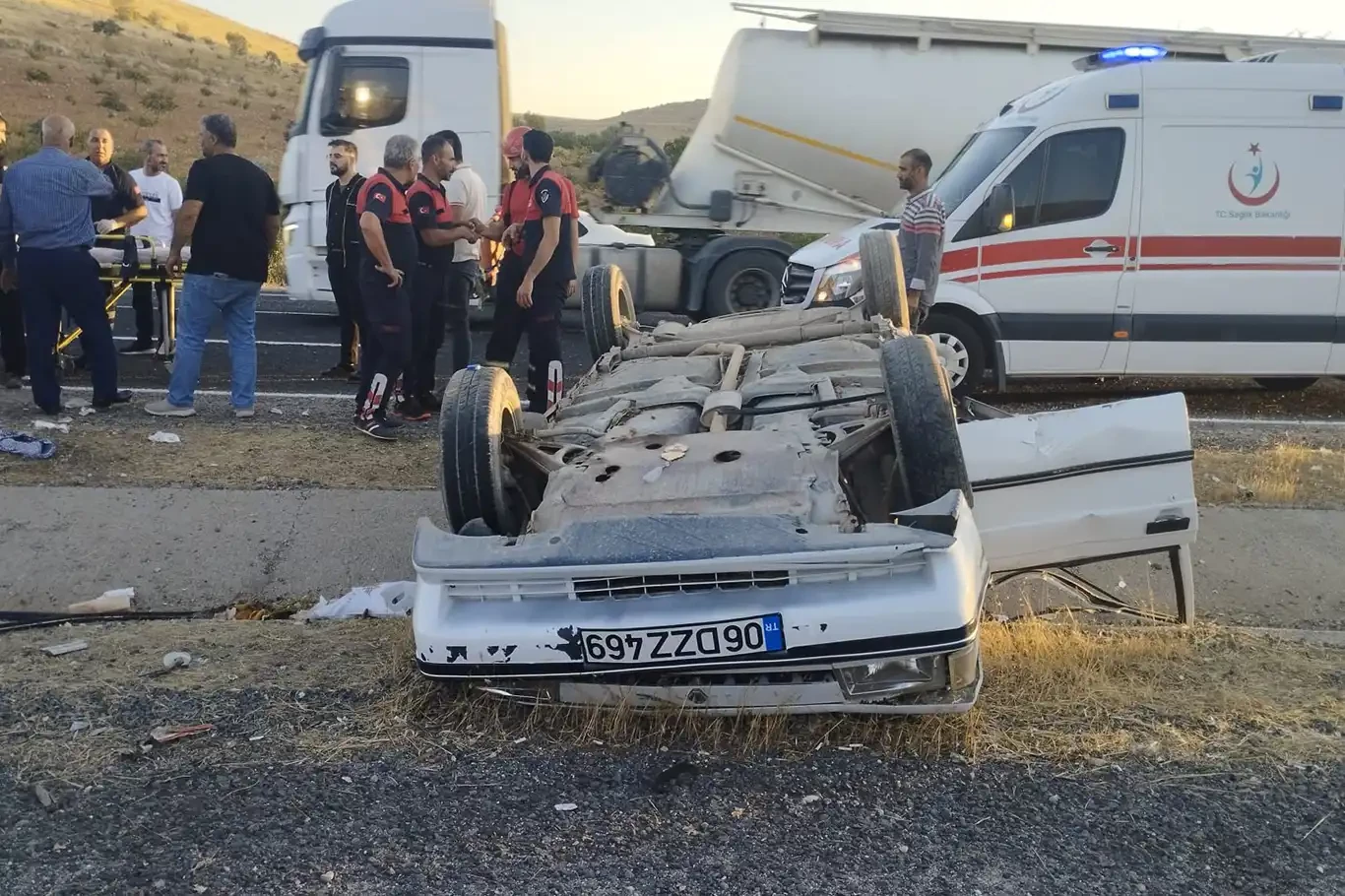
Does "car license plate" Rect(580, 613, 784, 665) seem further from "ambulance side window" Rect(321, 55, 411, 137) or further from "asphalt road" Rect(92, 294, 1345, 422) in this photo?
"ambulance side window" Rect(321, 55, 411, 137)

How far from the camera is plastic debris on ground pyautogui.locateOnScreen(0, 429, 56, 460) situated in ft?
21.4

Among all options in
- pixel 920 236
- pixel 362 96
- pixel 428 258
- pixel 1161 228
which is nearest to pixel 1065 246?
pixel 1161 228

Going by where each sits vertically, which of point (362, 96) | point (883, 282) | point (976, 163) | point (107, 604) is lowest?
point (107, 604)

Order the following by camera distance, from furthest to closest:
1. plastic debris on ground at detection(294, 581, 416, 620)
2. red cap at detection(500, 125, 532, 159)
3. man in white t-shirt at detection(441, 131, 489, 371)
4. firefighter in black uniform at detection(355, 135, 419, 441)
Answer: man in white t-shirt at detection(441, 131, 489, 371) < red cap at detection(500, 125, 532, 159) < firefighter in black uniform at detection(355, 135, 419, 441) < plastic debris on ground at detection(294, 581, 416, 620)

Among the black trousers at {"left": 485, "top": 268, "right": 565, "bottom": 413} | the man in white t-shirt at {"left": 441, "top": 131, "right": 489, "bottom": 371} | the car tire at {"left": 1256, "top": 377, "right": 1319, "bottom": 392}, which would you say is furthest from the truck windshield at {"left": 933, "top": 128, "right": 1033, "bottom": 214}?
the man in white t-shirt at {"left": 441, "top": 131, "right": 489, "bottom": 371}

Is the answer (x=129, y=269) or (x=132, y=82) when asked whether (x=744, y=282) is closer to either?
(x=129, y=269)

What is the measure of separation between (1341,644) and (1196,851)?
6.81 ft

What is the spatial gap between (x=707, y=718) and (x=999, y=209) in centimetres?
604

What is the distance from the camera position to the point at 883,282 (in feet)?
21.1

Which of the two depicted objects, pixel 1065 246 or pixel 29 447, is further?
pixel 1065 246

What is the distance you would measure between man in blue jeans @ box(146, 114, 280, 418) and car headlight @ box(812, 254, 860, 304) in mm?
3947

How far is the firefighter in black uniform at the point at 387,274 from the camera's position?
→ 7.07m

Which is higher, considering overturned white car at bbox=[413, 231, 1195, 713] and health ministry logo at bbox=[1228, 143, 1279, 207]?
health ministry logo at bbox=[1228, 143, 1279, 207]

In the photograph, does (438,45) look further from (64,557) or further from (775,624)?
(775,624)
